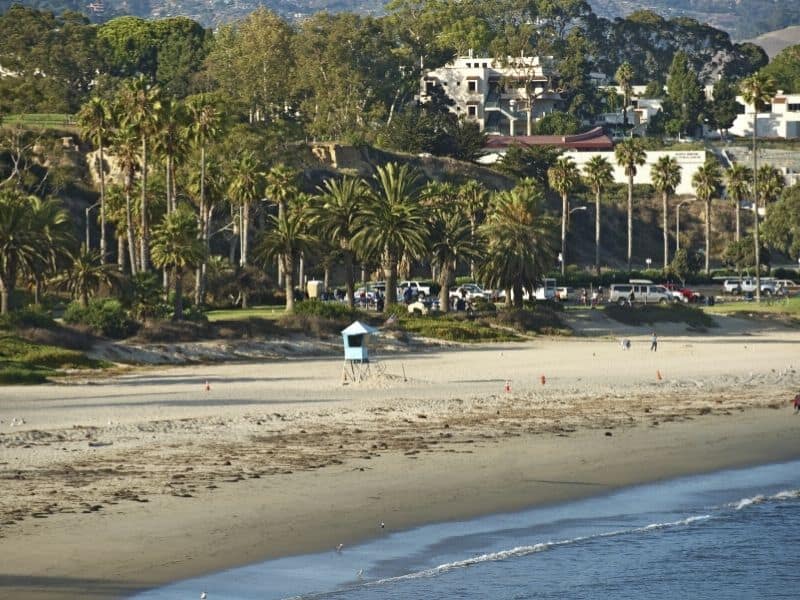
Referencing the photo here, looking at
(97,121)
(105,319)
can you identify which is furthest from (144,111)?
(105,319)

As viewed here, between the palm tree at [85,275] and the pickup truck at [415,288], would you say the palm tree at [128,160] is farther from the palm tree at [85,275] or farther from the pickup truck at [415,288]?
the pickup truck at [415,288]

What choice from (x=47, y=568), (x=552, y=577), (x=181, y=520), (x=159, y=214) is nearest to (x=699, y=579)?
(x=552, y=577)

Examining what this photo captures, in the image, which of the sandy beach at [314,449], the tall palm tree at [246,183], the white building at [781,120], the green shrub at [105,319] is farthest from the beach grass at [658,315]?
the white building at [781,120]

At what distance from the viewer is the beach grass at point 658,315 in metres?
71.4

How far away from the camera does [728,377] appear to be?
5050cm

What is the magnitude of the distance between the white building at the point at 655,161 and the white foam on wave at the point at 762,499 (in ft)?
379

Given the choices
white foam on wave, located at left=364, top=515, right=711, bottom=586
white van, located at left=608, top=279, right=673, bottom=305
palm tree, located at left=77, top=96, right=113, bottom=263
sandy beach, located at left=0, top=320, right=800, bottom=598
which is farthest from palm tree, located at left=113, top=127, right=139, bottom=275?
white foam on wave, located at left=364, top=515, right=711, bottom=586

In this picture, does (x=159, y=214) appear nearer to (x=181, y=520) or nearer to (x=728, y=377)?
(x=728, y=377)

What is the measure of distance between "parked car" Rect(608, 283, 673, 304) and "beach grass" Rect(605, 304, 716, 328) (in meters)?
11.1

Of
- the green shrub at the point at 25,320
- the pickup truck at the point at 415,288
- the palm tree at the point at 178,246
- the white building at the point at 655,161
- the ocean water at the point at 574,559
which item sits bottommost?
the ocean water at the point at 574,559

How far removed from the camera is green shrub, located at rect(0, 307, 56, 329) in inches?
2051

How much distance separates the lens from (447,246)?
70.4m

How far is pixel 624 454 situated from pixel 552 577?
32.7ft

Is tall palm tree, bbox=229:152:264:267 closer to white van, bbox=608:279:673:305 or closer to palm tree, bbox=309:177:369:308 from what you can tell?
palm tree, bbox=309:177:369:308
